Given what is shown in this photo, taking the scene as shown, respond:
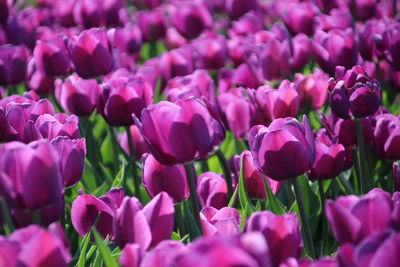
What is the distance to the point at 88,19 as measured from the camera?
366 centimetres

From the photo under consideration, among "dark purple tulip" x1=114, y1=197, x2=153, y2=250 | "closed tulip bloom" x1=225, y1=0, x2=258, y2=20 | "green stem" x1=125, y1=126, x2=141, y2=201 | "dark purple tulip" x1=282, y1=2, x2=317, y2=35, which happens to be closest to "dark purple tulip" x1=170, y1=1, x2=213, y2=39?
"closed tulip bloom" x1=225, y1=0, x2=258, y2=20

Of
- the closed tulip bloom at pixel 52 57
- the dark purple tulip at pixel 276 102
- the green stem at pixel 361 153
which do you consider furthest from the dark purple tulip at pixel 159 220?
the closed tulip bloom at pixel 52 57

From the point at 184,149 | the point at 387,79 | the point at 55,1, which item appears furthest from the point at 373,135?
the point at 55,1

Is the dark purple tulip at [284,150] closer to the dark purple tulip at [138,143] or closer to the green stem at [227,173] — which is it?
the green stem at [227,173]

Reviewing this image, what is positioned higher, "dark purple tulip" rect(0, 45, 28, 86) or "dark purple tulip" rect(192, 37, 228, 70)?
"dark purple tulip" rect(0, 45, 28, 86)

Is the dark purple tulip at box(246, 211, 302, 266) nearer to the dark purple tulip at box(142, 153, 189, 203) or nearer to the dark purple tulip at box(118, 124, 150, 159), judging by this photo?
the dark purple tulip at box(142, 153, 189, 203)

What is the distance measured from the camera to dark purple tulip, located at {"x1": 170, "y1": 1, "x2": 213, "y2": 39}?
4.00 meters

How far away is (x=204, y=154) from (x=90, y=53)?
104cm

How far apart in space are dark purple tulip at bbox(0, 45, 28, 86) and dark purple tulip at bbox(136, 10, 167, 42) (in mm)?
1456

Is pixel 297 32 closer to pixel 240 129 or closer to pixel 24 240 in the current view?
pixel 240 129

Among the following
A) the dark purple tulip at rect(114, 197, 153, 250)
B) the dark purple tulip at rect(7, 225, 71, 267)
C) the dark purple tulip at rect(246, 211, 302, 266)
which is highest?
the dark purple tulip at rect(7, 225, 71, 267)

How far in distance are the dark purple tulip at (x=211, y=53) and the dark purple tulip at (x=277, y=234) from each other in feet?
7.60

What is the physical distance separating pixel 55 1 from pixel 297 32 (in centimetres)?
219

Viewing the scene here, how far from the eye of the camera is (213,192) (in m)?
1.94
